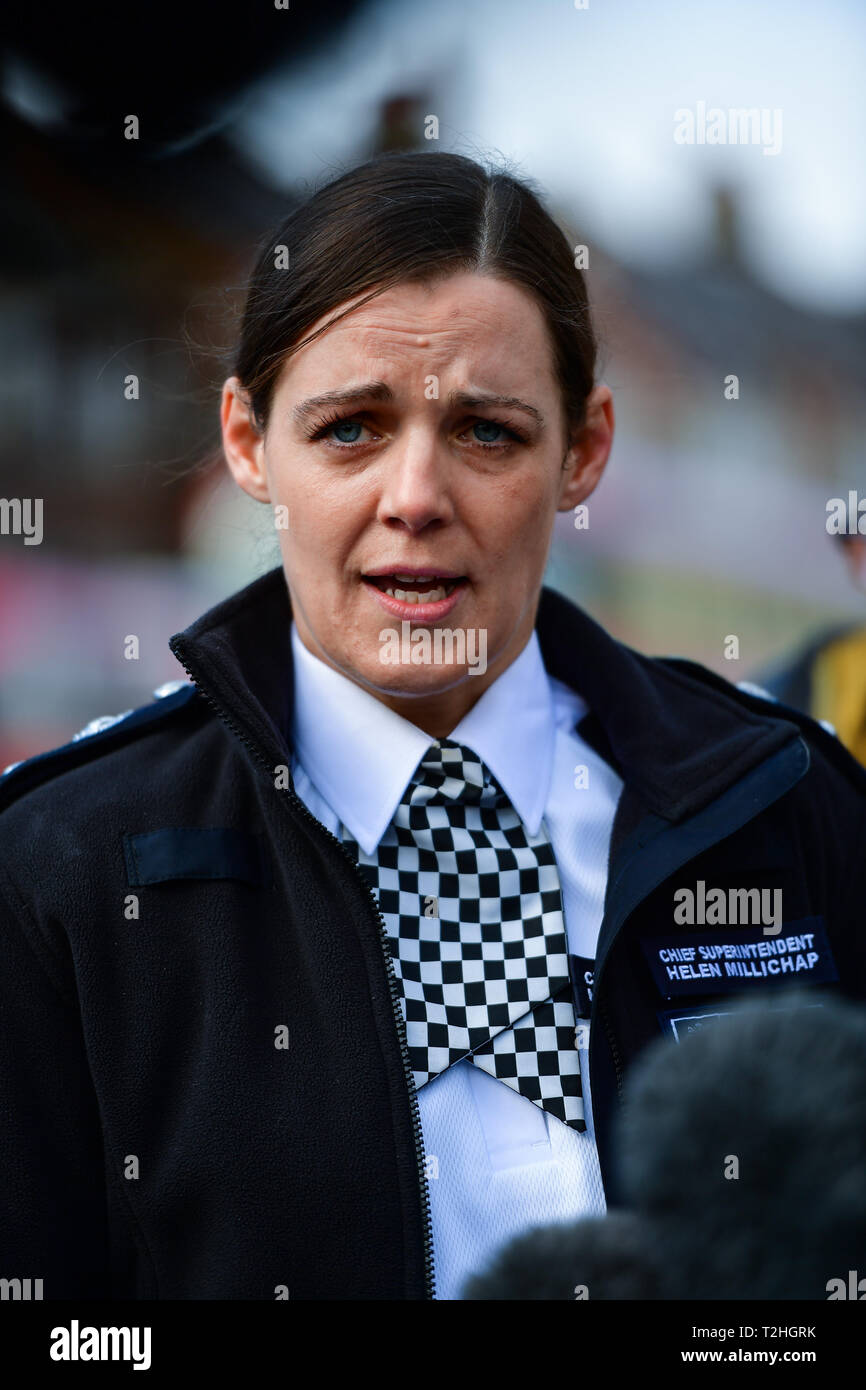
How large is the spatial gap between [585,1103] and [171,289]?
7.33 ft

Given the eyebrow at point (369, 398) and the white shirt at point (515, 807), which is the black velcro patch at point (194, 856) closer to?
the white shirt at point (515, 807)

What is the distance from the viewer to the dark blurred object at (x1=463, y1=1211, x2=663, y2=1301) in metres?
0.90

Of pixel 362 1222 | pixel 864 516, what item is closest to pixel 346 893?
pixel 362 1222

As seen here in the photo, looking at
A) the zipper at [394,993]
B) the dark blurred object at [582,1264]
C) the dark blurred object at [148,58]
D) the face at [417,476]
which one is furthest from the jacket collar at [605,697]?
the dark blurred object at [148,58]

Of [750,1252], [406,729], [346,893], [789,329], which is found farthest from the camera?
[789,329]

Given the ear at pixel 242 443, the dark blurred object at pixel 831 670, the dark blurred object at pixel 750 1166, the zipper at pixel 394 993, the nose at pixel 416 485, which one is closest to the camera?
the dark blurred object at pixel 750 1166

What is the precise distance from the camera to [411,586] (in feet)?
5.57

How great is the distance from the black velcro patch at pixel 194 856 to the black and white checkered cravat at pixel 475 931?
132 mm

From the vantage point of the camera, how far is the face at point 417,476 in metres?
1.65

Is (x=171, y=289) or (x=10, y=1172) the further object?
(x=171, y=289)

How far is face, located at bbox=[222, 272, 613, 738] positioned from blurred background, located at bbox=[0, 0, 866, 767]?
119 cm

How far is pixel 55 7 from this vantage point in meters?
2.87
